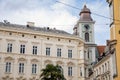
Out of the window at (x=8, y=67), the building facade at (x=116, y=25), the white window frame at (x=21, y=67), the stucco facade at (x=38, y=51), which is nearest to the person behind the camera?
the building facade at (x=116, y=25)

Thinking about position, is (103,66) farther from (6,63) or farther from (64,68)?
(6,63)

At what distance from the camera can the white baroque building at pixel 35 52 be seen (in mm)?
48062

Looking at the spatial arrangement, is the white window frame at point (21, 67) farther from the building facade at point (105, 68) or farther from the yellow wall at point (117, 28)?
the yellow wall at point (117, 28)

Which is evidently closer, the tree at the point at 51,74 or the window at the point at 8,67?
the tree at the point at 51,74

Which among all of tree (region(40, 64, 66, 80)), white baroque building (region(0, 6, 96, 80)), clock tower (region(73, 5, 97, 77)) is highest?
clock tower (region(73, 5, 97, 77))

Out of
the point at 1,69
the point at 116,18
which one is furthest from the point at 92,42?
the point at 116,18

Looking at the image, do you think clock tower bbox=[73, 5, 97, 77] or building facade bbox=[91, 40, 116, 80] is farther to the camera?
clock tower bbox=[73, 5, 97, 77]

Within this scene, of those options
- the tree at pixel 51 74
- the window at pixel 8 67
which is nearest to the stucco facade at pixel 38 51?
the window at pixel 8 67

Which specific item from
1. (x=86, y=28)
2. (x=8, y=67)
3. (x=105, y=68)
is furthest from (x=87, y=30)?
(x=8, y=67)

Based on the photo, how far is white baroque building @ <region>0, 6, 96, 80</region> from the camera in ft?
158

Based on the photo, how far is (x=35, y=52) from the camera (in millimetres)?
50625

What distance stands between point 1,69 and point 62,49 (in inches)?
468

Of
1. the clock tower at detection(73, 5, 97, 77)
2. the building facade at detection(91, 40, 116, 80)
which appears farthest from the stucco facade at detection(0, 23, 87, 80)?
the clock tower at detection(73, 5, 97, 77)

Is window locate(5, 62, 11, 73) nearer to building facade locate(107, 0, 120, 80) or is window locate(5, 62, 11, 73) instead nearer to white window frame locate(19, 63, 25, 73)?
white window frame locate(19, 63, 25, 73)
